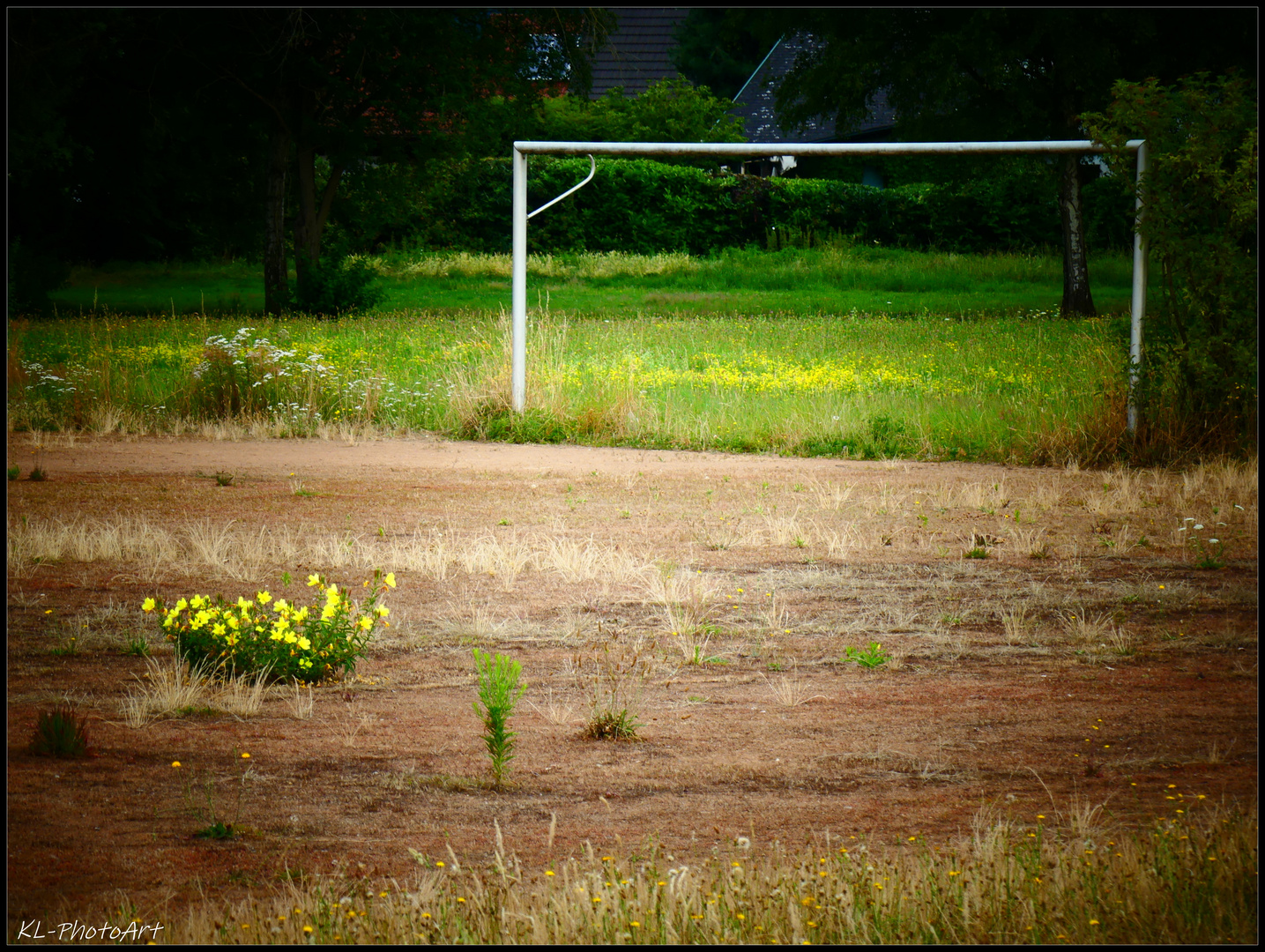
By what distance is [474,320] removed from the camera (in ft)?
65.4

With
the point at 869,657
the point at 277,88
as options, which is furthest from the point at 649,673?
the point at 277,88

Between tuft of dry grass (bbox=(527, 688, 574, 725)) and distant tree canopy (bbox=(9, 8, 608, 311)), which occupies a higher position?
distant tree canopy (bbox=(9, 8, 608, 311))

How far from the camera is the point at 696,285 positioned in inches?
1092

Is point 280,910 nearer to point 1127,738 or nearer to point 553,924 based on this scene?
point 553,924

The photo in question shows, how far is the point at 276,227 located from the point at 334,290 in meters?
2.72

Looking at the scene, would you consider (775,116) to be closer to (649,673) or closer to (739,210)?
(739,210)

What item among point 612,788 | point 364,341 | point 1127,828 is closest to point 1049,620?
point 1127,828

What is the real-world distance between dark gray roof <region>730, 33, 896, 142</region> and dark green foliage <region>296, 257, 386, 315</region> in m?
19.1

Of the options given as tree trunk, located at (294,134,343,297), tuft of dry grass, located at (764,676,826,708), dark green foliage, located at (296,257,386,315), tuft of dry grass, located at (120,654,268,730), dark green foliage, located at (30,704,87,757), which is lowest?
tuft of dry grass, located at (764,676,826,708)

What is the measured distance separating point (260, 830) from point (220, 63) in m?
21.9

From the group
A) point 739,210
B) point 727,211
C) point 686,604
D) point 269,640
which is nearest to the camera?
point 269,640

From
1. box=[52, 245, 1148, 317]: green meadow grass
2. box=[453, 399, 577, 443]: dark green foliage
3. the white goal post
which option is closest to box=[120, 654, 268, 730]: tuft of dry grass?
the white goal post

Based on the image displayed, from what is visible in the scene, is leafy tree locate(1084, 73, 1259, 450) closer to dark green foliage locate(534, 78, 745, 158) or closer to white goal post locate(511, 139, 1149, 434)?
white goal post locate(511, 139, 1149, 434)

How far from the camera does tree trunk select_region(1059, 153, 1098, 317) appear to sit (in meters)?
22.4
